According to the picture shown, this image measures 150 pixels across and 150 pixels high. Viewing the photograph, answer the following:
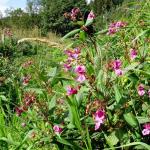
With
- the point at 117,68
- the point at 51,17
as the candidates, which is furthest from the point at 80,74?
the point at 51,17

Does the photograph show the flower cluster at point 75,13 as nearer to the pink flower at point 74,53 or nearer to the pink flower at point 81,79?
the pink flower at point 74,53

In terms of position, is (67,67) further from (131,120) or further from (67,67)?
(131,120)

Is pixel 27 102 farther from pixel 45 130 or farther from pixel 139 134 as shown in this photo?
pixel 139 134

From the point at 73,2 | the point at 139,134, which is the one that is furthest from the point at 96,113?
the point at 73,2

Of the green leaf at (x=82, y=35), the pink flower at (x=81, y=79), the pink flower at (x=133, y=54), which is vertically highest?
the green leaf at (x=82, y=35)

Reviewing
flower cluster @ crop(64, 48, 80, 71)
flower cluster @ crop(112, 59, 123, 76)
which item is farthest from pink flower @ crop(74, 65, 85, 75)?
flower cluster @ crop(64, 48, 80, 71)

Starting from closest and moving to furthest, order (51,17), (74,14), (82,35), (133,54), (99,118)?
(99,118)
(82,35)
(133,54)
(74,14)
(51,17)

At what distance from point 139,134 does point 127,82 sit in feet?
1.15

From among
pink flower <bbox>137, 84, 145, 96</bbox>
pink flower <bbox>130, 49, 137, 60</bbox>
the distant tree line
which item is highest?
the distant tree line

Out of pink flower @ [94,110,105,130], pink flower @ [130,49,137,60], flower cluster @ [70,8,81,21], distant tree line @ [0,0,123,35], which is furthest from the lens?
distant tree line @ [0,0,123,35]

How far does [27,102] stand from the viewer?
2.10 meters

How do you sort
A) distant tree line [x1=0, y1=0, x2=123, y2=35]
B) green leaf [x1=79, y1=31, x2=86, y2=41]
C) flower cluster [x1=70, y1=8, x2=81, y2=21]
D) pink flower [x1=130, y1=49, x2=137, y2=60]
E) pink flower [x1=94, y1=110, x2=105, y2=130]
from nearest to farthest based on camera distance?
1. pink flower [x1=94, y1=110, x2=105, y2=130]
2. green leaf [x1=79, y1=31, x2=86, y2=41]
3. pink flower [x1=130, y1=49, x2=137, y2=60]
4. flower cluster [x1=70, y1=8, x2=81, y2=21]
5. distant tree line [x1=0, y1=0, x2=123, y2=35]

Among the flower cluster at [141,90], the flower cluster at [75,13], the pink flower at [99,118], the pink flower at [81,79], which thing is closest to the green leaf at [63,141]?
the pink flower at [99,118]

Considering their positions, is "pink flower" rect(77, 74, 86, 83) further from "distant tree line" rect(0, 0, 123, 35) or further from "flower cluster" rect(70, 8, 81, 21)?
"distant tree line" rect(0, 0, 123, 35)
